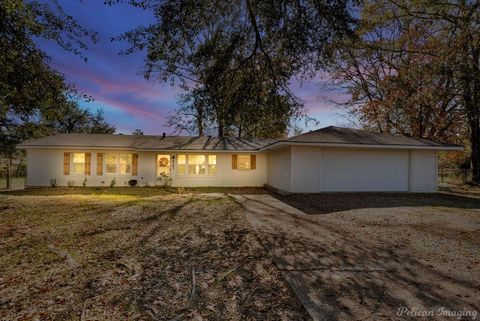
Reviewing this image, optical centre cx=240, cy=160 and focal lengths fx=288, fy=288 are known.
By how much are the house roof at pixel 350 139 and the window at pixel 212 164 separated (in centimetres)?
587

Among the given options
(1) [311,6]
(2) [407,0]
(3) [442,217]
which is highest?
(2) [407,0]

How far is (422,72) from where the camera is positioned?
13.8 m

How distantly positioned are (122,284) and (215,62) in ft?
16.8

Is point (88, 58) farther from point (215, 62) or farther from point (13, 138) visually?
point (13, 138)

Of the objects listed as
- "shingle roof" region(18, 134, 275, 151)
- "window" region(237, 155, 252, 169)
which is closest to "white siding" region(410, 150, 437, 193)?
"shingle roof" region(18, 134, 275, 151)

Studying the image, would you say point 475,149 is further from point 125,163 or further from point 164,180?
point 125,163

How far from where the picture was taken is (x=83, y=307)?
10.6 ft

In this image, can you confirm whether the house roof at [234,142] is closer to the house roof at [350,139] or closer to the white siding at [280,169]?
the house roof at [350,139]

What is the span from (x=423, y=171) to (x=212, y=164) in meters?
12.2

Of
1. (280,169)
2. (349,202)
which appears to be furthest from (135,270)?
(280,169)

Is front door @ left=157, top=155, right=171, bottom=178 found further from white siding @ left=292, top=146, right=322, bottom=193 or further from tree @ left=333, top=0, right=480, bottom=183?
tree @ left=333, top=0, right=480, bottom=183

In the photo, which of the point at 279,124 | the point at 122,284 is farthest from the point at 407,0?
the point at 122,284

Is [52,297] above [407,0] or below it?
below

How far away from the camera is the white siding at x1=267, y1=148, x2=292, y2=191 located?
14554 mm
